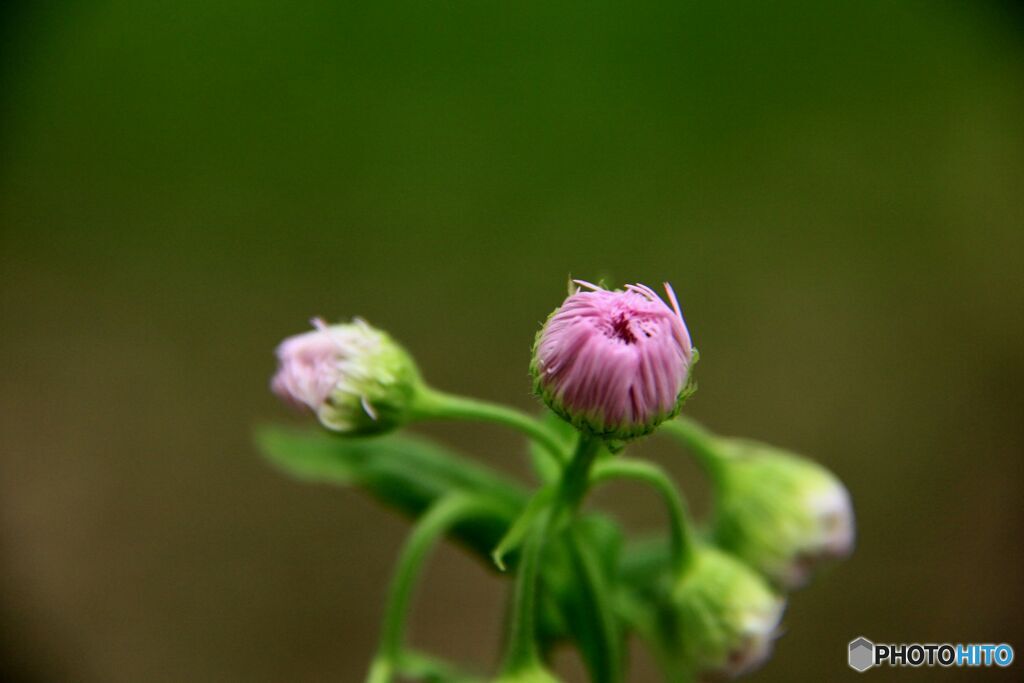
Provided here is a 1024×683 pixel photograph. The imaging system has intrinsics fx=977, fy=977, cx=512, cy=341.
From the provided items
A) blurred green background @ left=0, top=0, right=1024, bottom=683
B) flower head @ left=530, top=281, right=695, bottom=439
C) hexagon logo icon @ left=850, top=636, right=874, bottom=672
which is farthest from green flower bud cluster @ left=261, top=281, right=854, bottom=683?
blurred green background @ left=0, top=0, right=1024, bottom=683

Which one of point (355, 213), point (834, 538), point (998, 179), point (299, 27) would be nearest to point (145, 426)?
point (355, 213)

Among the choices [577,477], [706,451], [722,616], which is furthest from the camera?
[706,451]

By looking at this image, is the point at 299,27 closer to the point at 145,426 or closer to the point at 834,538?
the point at 145,426

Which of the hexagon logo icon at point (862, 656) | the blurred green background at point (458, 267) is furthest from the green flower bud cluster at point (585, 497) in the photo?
the blurred green background at point (458, 267)

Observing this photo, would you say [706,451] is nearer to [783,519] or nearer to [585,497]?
[783,519]

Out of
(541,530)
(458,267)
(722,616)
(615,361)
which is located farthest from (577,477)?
(458,267)

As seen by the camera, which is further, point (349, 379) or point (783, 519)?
point (783, 519)
